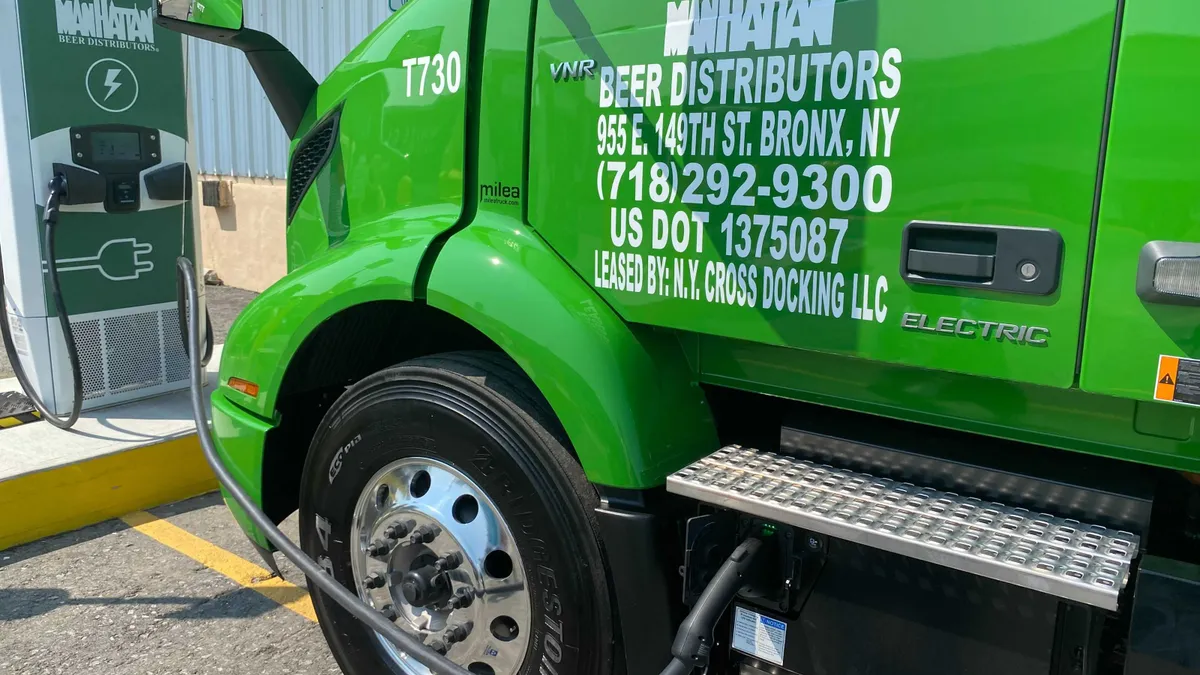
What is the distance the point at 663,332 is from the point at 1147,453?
103 centimetres

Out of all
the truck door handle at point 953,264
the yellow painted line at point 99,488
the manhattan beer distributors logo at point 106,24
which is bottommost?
the yellow painted line at point 99,488

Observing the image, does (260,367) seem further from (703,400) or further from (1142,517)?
(1142,517)

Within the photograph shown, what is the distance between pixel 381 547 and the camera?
2607 mm

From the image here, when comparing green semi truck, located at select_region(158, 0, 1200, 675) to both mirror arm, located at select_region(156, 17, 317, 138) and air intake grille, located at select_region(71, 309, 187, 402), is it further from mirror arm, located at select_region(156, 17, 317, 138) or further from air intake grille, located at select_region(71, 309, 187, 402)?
air intake grille, located at select_region(71, 309, 187, 402)

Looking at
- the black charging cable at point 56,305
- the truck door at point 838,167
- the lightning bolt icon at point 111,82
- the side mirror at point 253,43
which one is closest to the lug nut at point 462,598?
the truck door at point 838,167

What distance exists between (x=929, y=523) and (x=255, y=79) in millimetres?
9335

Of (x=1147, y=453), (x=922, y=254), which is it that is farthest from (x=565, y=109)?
(x=1147, y=453)

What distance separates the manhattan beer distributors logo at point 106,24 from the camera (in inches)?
182

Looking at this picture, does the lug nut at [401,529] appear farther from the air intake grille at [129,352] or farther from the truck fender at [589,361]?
the air intake grille at [129,352]

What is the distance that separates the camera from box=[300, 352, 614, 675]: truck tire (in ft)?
7.43

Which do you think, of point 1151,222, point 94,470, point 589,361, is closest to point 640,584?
point 589,361

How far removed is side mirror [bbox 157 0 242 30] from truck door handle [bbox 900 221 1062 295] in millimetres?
2113

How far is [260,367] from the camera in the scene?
2980 millimetres

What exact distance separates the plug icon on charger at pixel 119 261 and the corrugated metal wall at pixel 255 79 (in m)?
2.99
